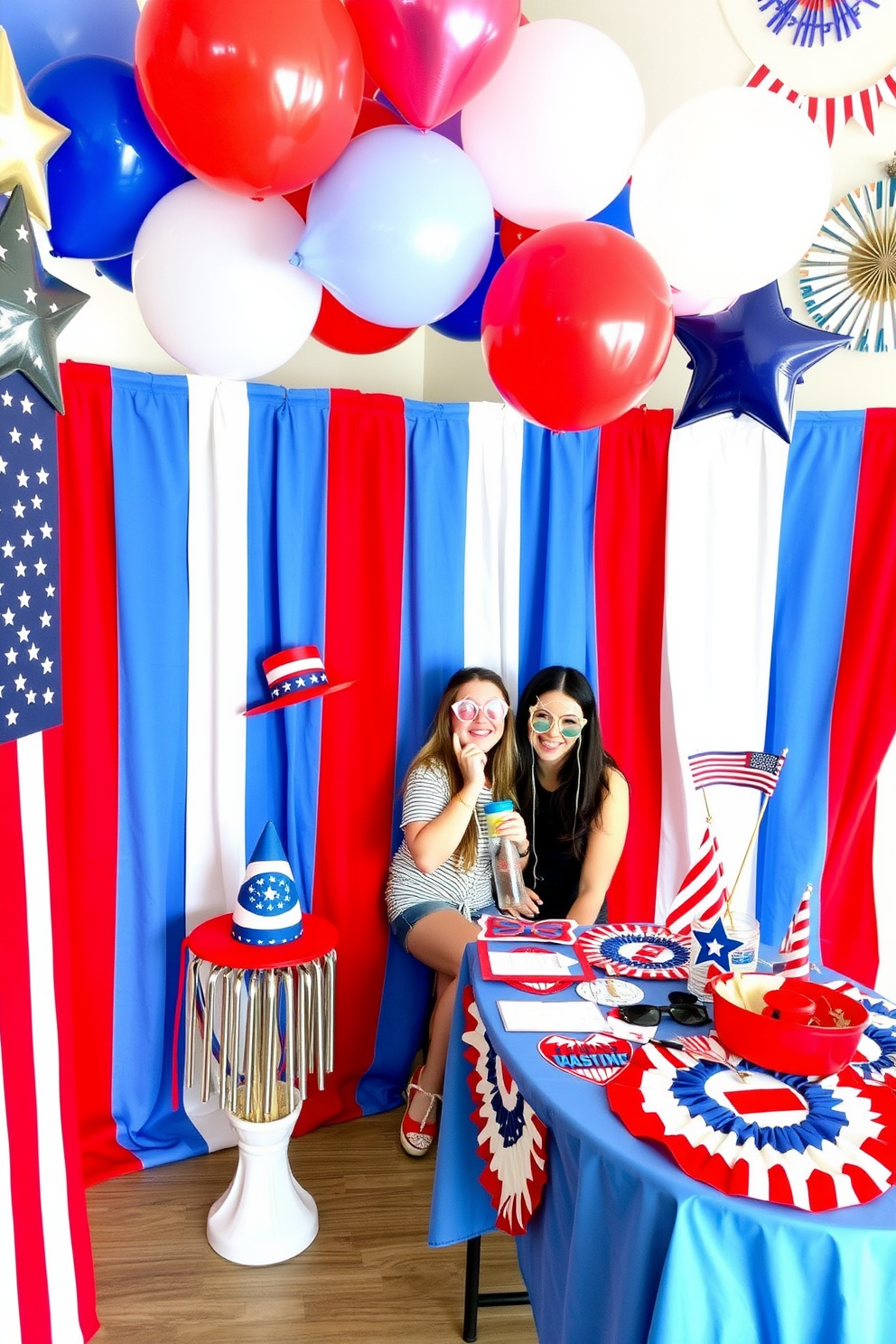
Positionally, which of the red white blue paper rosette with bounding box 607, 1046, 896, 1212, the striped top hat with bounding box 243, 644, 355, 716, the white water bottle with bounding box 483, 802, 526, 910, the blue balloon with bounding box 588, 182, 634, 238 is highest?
the blue balloon with bounding box 588, 182, 634, 238

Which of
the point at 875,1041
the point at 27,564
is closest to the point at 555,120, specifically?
the point at 27,564

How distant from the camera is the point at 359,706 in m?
2.74

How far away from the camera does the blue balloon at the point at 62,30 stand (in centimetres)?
143

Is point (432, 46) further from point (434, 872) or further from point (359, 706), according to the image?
point (434, 872)

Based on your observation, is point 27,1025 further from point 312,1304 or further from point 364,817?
point 364,817

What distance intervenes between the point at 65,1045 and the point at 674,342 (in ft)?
7.71

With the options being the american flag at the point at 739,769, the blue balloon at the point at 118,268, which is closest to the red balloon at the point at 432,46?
the blue balloon at the point at 118,268

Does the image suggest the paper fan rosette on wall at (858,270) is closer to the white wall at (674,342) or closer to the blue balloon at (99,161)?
the white wall at (674,342)

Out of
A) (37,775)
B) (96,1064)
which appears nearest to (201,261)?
(37,775)

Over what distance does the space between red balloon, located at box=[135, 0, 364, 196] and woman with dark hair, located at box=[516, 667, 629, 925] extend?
1630 millimetres

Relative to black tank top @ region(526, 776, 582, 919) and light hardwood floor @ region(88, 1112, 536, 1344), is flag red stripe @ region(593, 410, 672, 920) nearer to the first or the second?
black tank top @ region(526, 776, 582, 919)

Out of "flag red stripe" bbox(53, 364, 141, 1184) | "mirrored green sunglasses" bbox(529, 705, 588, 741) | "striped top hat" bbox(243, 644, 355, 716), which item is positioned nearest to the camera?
"flag red stripe" bbox(53, 364, 141, 1184)

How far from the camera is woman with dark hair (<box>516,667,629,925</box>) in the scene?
103 inches

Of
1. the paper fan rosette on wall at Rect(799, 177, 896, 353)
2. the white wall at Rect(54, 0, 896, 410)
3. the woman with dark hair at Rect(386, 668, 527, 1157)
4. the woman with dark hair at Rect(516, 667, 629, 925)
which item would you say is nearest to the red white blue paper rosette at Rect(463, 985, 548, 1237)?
the woman with dark hair at Rect(386, 668, 527, 1157)
